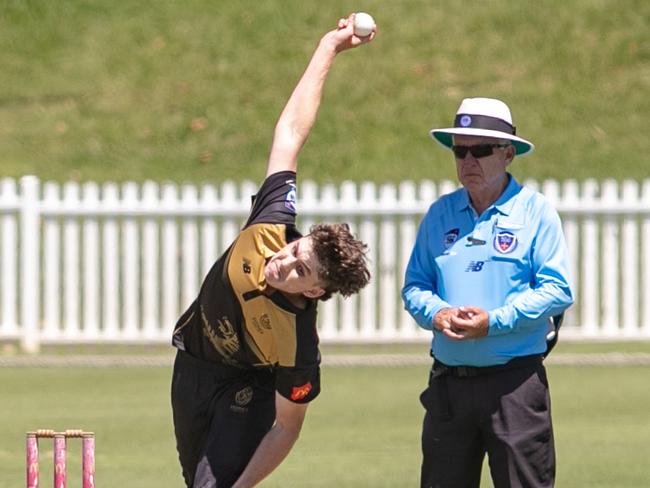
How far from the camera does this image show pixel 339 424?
10.1m

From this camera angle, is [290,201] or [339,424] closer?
[290,201]

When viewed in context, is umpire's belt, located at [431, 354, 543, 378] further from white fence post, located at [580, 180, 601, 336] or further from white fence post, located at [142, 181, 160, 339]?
white fence post, located at [142, 181, 160, 339]

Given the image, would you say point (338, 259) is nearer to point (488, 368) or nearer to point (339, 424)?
point (488, 368)

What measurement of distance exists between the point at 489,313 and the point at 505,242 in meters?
0.28

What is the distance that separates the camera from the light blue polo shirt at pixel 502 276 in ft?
18.7

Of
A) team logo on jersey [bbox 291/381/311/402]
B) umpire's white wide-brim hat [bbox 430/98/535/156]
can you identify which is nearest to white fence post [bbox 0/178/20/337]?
umpire's white wide-brim hat [bbox 430/98/535/156]

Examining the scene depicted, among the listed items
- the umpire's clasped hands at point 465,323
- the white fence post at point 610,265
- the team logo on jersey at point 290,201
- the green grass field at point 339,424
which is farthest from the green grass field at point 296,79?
the team logo on jersey at point 290,201

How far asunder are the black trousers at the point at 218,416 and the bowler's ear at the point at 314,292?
1.75 ft

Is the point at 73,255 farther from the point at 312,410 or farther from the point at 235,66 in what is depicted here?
the point at 235,66

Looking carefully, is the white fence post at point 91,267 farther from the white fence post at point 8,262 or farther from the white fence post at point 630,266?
the white fence post at point 630,266

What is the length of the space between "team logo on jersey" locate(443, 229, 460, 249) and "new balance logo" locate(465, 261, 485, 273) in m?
0.13

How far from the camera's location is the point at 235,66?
65.5 ft

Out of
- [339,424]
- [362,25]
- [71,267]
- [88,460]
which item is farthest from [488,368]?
[71,267]

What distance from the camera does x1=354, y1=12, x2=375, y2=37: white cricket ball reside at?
5797mm
